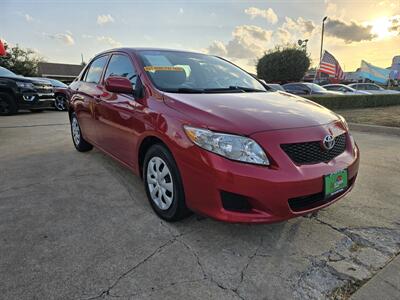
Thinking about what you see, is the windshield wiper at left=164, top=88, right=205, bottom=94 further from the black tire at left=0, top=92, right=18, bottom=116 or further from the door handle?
the black tire at left=0, top=92, right=18, bottom=116

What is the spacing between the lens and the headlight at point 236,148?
2.15 metres

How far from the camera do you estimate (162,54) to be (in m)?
3.50

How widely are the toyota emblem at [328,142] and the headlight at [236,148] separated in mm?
571

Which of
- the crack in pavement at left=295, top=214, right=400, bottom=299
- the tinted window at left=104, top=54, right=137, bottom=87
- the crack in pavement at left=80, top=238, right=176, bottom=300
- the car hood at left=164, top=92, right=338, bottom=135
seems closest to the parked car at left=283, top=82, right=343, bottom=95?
the tinted window at left=104, top=54, right=137, bottom=87

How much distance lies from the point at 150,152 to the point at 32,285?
135 centimetres

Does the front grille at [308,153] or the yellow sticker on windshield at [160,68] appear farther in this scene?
the yellow sticker on windshield at [160,68]

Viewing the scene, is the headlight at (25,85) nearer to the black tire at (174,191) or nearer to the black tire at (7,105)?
the black tire at (7,105)

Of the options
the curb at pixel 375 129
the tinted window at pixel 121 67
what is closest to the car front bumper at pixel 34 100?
the tinted window at pixel 121 67

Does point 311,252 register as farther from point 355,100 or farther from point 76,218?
point 355,100

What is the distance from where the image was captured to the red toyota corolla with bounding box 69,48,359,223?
7.07 feet

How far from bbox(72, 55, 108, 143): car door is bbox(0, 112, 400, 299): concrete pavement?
961mm

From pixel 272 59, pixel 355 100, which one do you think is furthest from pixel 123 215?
pixel 272 59

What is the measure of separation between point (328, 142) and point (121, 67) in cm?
241

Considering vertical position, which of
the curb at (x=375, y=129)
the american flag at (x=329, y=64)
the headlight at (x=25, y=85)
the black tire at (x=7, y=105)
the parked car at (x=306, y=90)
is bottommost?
the curb at (x=375, y=129)
